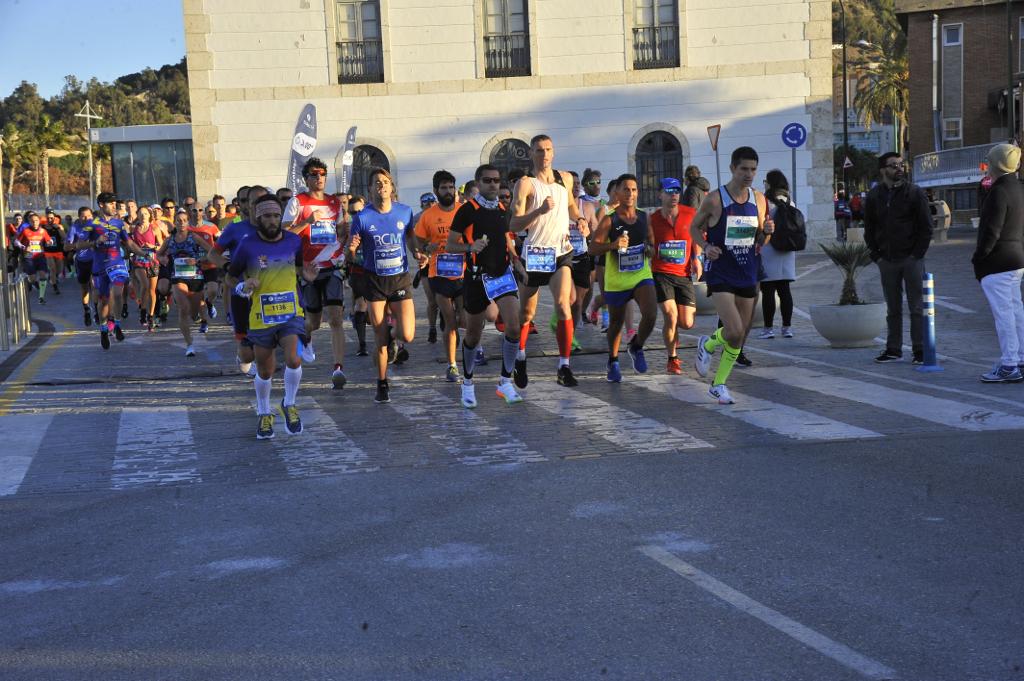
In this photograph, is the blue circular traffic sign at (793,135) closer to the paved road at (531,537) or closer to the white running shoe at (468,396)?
the paved road at (531,537)

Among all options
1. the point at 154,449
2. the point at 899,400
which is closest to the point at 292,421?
the point at 154,449

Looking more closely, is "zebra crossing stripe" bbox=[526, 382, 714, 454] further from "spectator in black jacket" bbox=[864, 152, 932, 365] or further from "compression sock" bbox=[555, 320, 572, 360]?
"spectator in black jacket" bbox=[864, 152, 932, 365]

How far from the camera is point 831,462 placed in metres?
7.60

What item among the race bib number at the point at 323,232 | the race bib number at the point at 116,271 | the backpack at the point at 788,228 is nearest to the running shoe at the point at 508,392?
the race bib number at the point at 323,232

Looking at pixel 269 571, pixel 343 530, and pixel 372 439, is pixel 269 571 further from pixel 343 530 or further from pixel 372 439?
pixel 372 439

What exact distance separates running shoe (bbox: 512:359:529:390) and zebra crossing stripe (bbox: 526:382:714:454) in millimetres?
120

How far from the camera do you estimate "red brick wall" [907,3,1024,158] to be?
56.6 meters

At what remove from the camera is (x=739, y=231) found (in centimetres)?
1023

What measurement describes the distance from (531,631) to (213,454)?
14.8 ft

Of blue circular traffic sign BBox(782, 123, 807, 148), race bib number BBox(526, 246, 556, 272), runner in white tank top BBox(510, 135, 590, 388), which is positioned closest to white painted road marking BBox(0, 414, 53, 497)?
runner in white tank top BBox(510, 135, 590, 388)

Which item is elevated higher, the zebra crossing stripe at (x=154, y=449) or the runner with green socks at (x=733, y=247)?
the runner with green socks at (x=733, y=247)

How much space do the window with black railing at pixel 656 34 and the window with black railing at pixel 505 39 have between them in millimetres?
3005

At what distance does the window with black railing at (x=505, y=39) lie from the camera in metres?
34.7

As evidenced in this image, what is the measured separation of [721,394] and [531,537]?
4.31 metres
